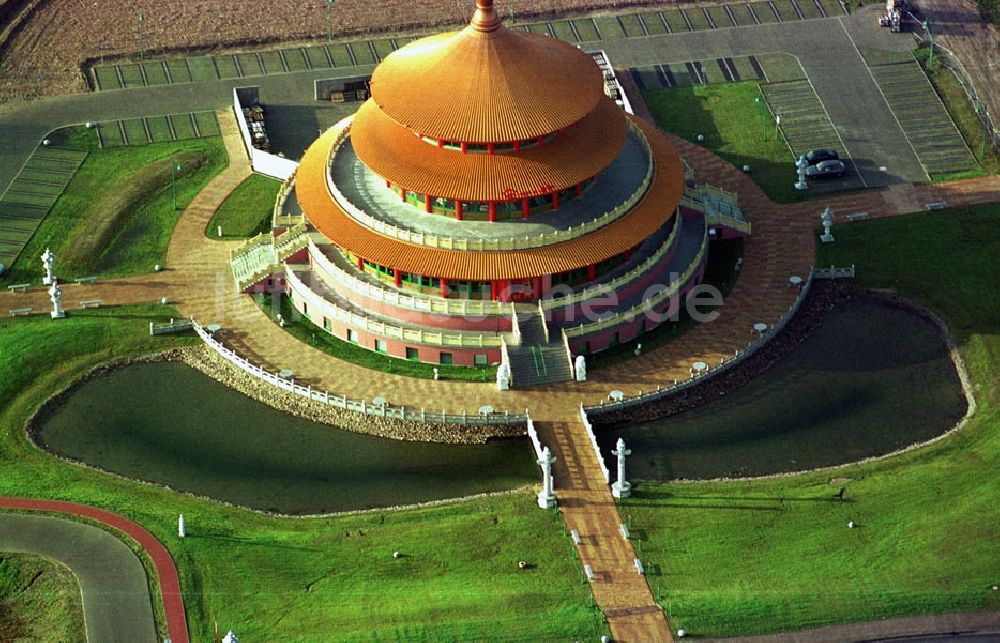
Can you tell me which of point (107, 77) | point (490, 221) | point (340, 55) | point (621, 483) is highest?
point (340, 55)

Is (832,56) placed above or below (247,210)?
above

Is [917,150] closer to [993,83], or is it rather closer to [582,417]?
[993,83]

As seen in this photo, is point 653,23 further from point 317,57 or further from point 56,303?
point 56,303

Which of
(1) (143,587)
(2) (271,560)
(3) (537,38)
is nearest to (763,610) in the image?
(2) (271,560)

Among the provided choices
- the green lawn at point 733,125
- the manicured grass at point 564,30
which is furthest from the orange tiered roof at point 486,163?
the manicured grass at point 564,30

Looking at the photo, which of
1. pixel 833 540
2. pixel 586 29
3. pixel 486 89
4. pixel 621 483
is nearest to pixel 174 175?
pixel 486 89
